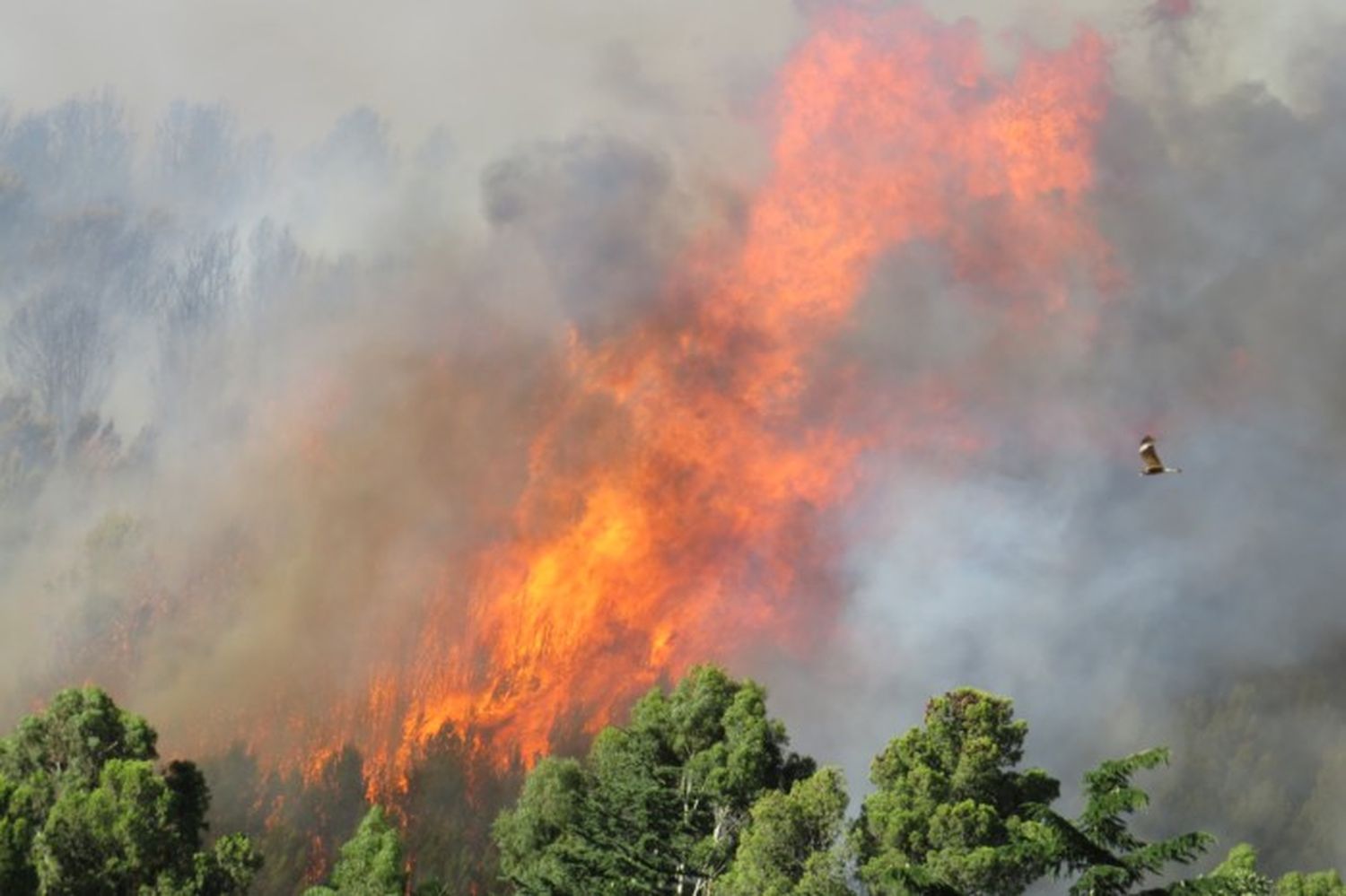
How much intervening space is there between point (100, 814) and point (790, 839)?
25823mm

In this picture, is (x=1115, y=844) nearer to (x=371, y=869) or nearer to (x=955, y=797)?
(x=955, y=797)

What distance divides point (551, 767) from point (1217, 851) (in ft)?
171

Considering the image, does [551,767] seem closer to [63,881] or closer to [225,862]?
[225,862]

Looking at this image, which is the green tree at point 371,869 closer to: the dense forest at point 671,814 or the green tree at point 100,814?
the dense forest at point 671,814

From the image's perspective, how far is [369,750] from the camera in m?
88.9

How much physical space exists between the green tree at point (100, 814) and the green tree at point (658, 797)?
12.6 m

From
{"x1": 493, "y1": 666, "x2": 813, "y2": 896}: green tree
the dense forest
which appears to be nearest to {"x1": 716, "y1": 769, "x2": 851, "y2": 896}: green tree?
the dense forest

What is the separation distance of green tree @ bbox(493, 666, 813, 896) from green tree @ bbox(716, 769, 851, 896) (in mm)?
3902

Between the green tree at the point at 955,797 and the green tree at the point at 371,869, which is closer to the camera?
the green tree at the point at 955,797

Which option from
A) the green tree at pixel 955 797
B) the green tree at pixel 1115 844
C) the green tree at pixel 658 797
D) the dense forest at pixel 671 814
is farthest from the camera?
the green tree at pixel 658 797

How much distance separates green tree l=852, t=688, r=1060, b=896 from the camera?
44219mm

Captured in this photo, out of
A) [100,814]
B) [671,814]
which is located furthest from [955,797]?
[100,814]

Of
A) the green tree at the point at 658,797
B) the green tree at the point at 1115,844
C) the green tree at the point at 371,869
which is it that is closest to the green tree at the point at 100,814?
the green tree at the point at 371,869

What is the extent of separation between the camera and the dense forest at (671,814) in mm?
46406
